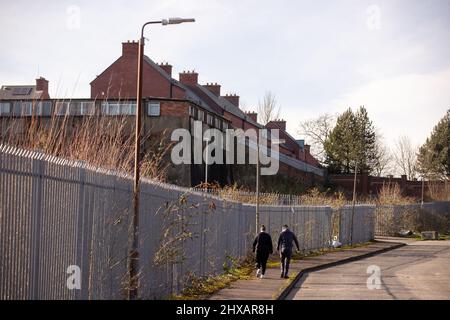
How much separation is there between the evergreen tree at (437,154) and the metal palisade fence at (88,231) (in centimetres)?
7995

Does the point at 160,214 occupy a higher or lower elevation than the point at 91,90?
lower

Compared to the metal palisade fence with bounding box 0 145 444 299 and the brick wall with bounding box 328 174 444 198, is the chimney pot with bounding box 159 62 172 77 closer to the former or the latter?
the brick wall with bounding box 328 174 444 198

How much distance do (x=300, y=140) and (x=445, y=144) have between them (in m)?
20.0

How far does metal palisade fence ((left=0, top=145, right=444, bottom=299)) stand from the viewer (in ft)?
27.0

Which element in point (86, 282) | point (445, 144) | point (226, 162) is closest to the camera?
point (86, 282)

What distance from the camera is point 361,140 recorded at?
3669 inches

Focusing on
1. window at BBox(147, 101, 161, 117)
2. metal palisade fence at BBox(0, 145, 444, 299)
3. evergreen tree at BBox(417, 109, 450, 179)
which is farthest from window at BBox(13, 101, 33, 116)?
evergreen tree at BBox(417, 109, 450, 179)

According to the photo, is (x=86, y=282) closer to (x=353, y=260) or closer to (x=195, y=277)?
(x=195, y=277)

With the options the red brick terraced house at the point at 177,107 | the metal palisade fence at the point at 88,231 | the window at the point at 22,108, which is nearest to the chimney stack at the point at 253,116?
the red brick terraced house at the point at 177,107

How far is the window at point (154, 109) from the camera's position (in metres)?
49.1

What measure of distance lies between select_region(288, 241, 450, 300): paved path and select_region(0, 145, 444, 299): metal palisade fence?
340cm

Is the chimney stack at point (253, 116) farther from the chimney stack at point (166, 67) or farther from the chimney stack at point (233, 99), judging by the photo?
the chimney stack at point (166, 67)

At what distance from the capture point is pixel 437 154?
9712 cm
